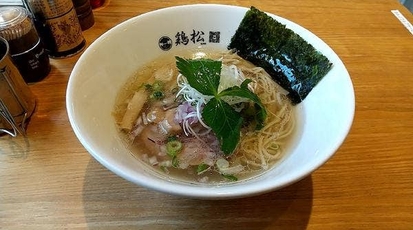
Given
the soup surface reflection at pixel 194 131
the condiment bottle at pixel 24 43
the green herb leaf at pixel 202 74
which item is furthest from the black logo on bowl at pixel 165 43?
the condiment bottle at pixel 24 43

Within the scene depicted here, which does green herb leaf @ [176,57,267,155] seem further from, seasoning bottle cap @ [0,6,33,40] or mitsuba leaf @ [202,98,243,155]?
seasoning bottle cap @ [0,6,33,40]

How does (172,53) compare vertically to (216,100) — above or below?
below

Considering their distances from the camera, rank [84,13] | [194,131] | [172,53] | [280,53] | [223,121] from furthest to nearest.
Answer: [84,13]
[172,53]
[280,53]
[194,131]
[223,121]

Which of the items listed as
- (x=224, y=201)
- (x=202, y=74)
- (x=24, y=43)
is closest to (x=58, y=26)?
(x=24, y=43)

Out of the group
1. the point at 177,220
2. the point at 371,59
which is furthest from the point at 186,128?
the point at 371,59

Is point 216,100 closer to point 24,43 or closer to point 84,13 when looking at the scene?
point 24,43

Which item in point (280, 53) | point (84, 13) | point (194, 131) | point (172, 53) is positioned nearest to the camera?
point (194, 131)

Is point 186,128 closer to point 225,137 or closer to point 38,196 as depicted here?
point 225,137
